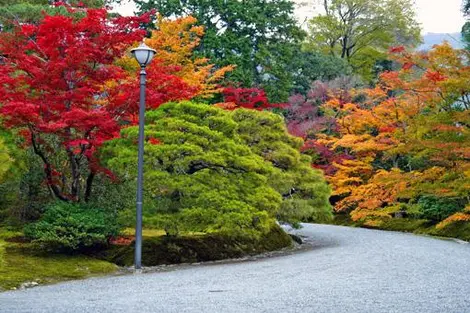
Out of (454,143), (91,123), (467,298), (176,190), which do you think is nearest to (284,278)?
(467,298)

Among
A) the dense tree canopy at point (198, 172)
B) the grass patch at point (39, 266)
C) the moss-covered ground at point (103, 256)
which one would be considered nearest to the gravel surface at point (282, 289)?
the grass patch at point (39, 266)

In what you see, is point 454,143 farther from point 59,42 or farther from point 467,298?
point 59,42

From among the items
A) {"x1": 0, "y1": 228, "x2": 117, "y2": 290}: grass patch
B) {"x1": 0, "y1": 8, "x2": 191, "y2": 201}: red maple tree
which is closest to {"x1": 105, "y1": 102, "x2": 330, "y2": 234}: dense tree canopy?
{"x1": 0, "y1": 8, "x2": 191, "y2": 201}: red maple tree

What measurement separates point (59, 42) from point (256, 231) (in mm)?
5822

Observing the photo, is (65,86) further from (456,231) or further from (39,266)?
(456,231)

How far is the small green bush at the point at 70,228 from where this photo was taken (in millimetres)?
10812

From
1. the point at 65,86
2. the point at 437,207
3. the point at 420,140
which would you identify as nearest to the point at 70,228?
the point at 65,86

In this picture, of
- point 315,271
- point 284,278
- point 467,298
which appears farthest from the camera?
point 315,271

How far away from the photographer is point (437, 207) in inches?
808

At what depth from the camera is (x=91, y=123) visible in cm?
1106

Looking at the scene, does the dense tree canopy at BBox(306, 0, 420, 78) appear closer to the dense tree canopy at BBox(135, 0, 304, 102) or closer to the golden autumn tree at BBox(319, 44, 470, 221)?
the dense tree canopy at BBox(135, 0, 304, 102)

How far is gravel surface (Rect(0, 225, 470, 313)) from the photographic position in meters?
6.20

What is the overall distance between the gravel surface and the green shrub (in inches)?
326

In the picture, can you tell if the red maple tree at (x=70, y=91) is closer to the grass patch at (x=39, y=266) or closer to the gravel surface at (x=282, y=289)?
the grass patch at (x=39, y=266)
